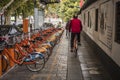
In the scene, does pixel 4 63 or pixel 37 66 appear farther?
pixel 37 66

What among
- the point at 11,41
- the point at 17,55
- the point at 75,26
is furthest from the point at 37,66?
the point at 75,26

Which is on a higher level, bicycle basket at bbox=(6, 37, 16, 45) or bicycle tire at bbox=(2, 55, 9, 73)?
bicycle basket at bbox=(6, 37, 16, 45)

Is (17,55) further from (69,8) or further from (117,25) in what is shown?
Result: (69,8)

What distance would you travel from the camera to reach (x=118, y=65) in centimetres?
916

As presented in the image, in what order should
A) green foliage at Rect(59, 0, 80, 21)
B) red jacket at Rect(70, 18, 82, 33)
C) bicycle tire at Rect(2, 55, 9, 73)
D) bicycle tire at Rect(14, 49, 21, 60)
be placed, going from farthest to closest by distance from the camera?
green foliage at Rect(59, 0, 80, 21) → red jacket at Rect(70, 18, 82, 33) → bicycle tire at Rect(14, 49, 21, 60) → bicycle tire at Rect(2, 55, 9, 73)

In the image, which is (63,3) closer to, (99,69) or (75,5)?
(75,5)

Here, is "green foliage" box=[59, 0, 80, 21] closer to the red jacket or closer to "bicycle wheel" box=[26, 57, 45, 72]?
the red jacket

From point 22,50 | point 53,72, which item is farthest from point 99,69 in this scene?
point 22,50

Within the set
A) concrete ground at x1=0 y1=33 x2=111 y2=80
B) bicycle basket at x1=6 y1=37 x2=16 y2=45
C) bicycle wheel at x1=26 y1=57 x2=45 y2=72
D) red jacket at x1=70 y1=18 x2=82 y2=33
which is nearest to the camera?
concrete ground at x1=0 y1=33 x2=111 y2=80

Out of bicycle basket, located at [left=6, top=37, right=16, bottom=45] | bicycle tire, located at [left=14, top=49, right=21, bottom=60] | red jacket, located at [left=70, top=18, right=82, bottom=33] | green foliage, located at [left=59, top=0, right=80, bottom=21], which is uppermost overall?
green foliage, located at [left=59, top=0, right=80, bottom=21]

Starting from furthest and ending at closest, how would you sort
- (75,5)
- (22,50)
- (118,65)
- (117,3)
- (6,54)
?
(75,5) < (22,50) < (6,54) < (117,3) < (118,65)

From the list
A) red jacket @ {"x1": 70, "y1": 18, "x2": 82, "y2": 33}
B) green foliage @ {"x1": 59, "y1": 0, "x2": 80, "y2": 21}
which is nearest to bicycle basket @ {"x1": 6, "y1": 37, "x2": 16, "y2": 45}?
red jacket @ {"x1": 70, "y1": 18, "x2": 82, "y2": 33}

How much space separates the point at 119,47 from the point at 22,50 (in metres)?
3.68

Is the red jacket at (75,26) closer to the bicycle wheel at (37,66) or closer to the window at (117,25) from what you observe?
the bicycle wheel at (37,66)
